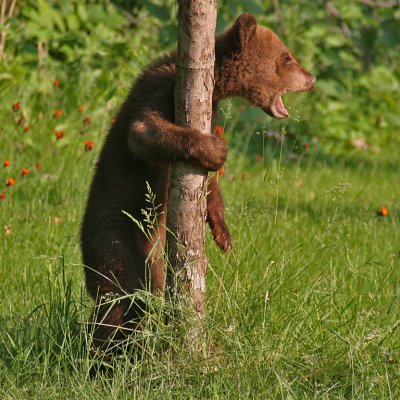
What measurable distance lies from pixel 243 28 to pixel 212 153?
1.09 m

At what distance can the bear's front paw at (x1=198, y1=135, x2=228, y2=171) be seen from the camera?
4.06 m

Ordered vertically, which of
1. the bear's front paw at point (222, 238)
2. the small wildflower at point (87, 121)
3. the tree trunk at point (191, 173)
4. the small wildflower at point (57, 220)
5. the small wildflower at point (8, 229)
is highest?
the tree trunk at point (191, 173)

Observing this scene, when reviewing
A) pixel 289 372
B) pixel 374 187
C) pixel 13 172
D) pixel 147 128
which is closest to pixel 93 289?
pixel 147 128

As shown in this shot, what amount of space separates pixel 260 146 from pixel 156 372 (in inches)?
247

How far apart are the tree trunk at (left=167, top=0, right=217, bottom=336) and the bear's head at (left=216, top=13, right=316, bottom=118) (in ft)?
2.70

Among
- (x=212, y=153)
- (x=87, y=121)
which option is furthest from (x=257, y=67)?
(x=87, y=121)

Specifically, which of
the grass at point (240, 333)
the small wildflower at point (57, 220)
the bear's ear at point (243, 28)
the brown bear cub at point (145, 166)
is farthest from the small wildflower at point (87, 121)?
the bear's ear at point (243, 28)

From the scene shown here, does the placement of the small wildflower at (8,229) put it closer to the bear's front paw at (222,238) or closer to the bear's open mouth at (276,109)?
the bear's front paw at (222,238)

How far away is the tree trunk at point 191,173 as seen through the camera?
399 cm

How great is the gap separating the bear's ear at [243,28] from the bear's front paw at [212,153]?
970 millimetres

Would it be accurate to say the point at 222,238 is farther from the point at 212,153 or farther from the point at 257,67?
the point at 257,67

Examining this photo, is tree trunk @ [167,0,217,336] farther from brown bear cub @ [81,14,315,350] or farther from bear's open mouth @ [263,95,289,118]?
bear's open mouth @ [263,95,289,118]

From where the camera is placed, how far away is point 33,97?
8016mm

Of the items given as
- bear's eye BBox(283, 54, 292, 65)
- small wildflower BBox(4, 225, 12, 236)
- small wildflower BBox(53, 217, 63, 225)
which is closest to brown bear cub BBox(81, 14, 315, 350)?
bear's eye BBox(283, 54, 292, 65)
